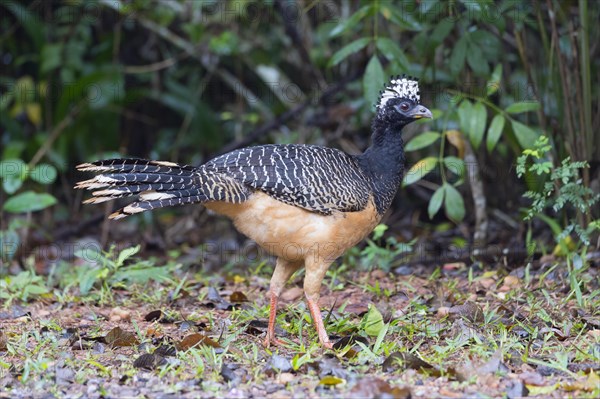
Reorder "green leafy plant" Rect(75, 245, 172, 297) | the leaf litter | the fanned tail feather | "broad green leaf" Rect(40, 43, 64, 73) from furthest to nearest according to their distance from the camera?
"broad green leaf" Rect(40, 43, 64, 73) < "green leafy plant" Rect(75, 245, 172, 297) < the fanned tail feather < the leaf litter

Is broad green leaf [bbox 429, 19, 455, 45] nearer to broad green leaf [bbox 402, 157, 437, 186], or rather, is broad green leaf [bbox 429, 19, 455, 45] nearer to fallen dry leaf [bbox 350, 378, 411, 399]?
broad green leaf [bbox 402, 157, 437, 186]

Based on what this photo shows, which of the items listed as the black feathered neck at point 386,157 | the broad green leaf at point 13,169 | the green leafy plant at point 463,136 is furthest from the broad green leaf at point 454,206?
the broad green leaf at point 13,169

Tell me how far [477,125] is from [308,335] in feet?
6.94

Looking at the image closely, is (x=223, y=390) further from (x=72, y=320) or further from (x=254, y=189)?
(x=72, y=320)

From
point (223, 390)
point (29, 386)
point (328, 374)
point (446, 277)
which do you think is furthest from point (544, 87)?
point (29, 386)

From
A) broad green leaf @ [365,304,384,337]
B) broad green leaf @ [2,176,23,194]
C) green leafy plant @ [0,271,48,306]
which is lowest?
broad green leaf @ [365,304,384,337]

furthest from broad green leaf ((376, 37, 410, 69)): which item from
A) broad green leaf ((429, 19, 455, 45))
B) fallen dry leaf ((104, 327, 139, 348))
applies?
fallen dry leaf ((104, 327, 139, 348))

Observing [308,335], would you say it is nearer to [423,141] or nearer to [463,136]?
[423,141]

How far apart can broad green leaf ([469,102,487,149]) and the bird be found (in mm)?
1097

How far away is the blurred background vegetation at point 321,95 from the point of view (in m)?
6.39

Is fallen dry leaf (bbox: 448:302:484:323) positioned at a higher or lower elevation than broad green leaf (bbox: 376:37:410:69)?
lower

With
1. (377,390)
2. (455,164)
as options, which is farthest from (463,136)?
(377,390)

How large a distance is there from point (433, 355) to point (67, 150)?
20.1 ft

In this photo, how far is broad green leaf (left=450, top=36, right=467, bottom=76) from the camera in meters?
6.47
